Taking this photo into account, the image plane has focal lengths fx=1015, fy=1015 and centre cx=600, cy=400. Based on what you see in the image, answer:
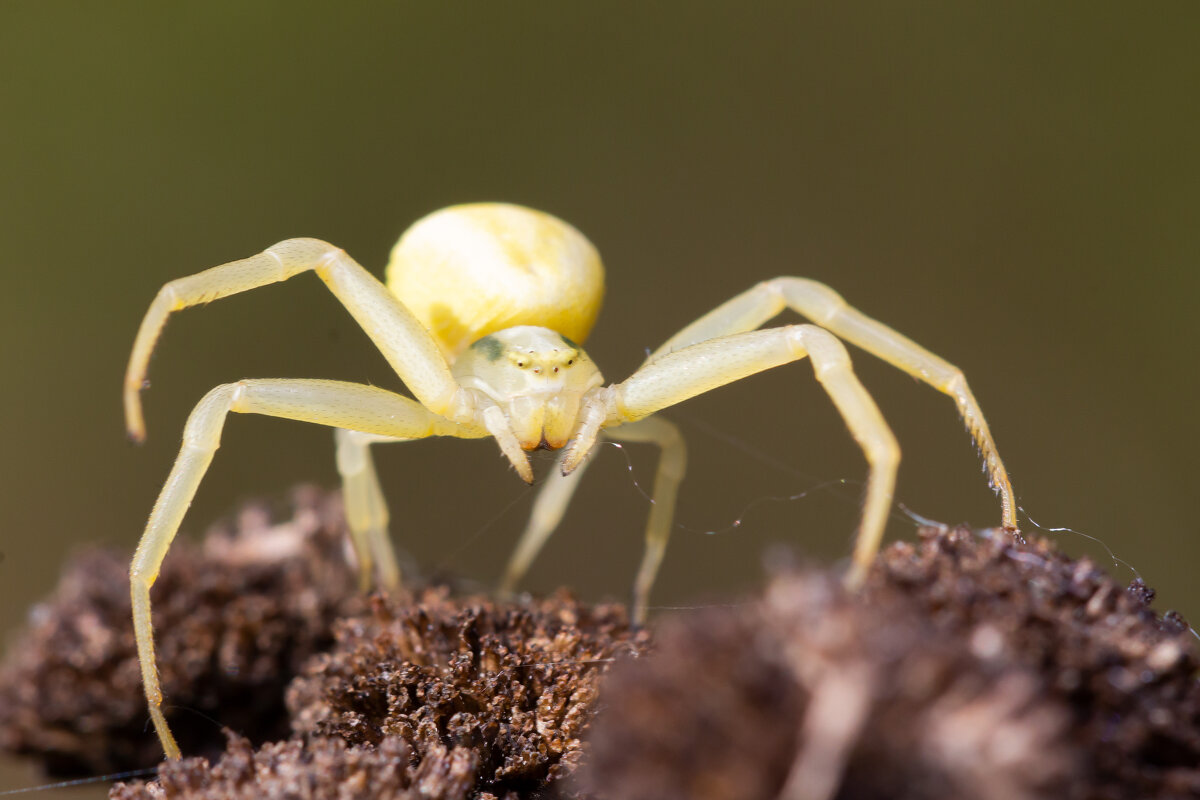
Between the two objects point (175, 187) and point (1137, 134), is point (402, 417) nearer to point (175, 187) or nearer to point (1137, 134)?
point (175, 187)

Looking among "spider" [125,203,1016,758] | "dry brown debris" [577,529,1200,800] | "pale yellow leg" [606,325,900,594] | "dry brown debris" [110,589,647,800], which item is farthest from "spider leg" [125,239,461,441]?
"dry brown debris" [577,529,1200,800]

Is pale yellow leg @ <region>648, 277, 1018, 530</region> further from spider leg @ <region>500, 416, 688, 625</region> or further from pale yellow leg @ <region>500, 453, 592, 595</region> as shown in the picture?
pale yellow leg @ <region>500, 453, 592, 595</region>

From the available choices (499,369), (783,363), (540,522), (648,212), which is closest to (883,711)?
(783,363)

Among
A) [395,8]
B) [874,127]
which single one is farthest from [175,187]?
[874,127]

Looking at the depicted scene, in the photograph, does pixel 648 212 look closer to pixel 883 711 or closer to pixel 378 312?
pixel 378 312

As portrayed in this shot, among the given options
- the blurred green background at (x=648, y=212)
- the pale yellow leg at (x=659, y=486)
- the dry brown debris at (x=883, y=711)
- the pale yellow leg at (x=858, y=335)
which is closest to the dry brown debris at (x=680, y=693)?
the dry brown debris at (x=883, y=711)

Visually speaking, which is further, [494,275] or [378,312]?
[494,275]
